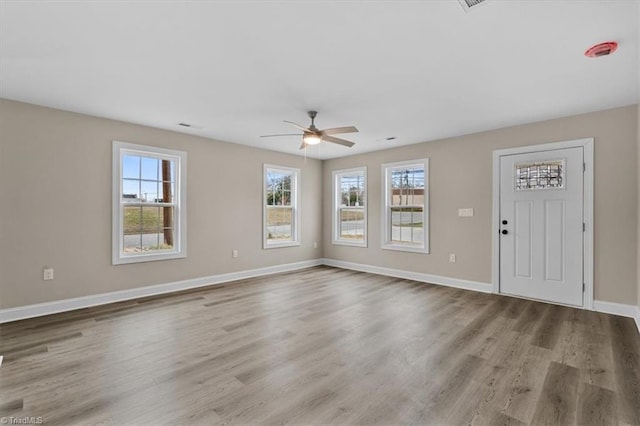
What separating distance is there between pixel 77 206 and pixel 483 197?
5.83 m

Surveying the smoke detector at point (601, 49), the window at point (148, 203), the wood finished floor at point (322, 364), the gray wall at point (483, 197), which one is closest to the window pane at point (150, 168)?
the window at point (148, 203)

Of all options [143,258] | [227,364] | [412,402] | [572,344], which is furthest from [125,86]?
[572,344]

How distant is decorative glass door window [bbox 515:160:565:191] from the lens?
4191 millimetres

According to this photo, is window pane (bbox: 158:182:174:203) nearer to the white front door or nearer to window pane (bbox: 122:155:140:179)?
window pane (bbox: 122:155:140:179)

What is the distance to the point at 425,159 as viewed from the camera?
5.55m

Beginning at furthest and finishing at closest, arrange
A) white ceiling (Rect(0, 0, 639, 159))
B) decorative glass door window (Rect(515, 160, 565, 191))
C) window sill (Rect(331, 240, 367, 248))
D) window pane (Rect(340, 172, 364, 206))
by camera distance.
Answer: window pane (Rect(340, 172, 364, 206)), window sill (Rect(331, 240, 367, 248)), decorative glass door window (Rect(515, 160, 565, 191)), white ceiling (Rect(0, 0, 639, 159))

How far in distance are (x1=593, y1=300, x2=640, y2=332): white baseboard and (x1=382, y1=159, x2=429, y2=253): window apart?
2.35 meters

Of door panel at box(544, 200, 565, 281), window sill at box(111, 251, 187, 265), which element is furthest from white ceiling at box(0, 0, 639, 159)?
window sill at box(111, 251, 187, 265)

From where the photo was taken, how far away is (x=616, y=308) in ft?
12.3

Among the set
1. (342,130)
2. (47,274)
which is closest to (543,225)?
(342,130)

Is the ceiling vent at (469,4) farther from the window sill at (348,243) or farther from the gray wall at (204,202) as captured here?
the window sill at (348,243)

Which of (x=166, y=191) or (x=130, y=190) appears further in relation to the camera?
(x=166, y=191)

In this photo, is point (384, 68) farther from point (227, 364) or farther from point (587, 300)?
point (587, 300)

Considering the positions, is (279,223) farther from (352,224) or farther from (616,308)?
(616,308)
